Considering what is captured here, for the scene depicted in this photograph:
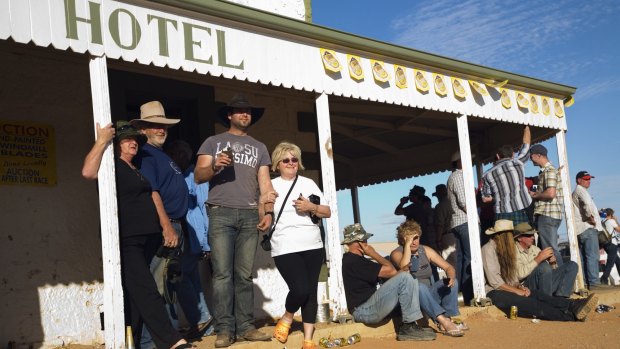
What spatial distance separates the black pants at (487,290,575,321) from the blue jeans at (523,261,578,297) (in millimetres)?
164

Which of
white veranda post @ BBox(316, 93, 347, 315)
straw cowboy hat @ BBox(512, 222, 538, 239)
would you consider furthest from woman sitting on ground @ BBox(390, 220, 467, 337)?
straw cowboy hat @ BBox(512, 222, 538, 239)

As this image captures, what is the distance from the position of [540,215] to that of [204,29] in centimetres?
528

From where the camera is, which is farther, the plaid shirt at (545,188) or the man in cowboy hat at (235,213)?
the plaid shirt at (545,188)

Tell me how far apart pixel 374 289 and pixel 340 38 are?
8.30ft

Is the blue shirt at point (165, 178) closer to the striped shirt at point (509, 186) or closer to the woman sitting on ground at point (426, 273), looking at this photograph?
the woman sitting on ground at point (426, 273)

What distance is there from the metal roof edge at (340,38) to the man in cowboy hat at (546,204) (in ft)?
3.70

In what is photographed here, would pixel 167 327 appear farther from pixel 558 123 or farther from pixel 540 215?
pixel 558 123

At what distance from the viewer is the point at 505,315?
810 cm

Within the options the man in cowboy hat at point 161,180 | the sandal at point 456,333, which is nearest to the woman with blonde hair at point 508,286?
the sandal at point 456,333

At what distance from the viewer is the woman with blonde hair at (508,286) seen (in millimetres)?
7625

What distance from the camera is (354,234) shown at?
6625mm

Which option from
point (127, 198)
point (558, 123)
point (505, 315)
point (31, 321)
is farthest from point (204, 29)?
point (558, 123)

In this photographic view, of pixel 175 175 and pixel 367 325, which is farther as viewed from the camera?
pixel 367 325

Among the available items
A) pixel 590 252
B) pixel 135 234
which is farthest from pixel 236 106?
pixel 590 252
